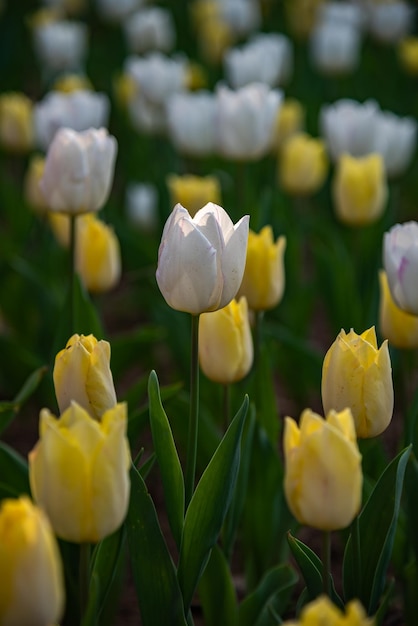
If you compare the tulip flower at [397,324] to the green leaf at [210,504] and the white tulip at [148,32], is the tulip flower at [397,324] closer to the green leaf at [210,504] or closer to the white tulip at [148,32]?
the green leaf at [210,504]

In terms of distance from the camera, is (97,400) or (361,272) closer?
(97,400)

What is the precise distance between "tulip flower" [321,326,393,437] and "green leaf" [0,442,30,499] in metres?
0.51

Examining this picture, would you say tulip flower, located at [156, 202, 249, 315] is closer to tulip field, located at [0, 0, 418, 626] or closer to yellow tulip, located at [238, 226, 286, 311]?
tulip field, located at [0, 0, 418, 626]

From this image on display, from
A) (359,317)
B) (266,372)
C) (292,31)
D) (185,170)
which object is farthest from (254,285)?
(292,31)

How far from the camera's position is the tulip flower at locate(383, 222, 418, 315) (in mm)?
1452

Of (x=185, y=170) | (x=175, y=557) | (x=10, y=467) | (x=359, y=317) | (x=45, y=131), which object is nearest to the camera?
(x=10, y=467)

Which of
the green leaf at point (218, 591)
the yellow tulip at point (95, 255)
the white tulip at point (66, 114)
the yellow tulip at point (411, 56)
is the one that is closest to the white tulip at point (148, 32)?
the yellow tulip at point (411, 56)

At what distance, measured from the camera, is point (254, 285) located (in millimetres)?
1640

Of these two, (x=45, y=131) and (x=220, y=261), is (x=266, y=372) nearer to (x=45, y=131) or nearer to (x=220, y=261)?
(x=220, y=261)

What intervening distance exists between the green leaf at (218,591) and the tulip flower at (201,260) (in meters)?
0.40

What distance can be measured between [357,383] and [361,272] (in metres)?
1.36

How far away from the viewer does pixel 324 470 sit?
104 centimetres

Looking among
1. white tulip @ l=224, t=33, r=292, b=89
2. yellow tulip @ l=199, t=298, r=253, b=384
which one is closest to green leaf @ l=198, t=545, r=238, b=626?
yellow tulip @ l=199, t=298, r=253, b=384

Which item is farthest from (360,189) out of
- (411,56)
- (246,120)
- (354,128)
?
(411,56)
